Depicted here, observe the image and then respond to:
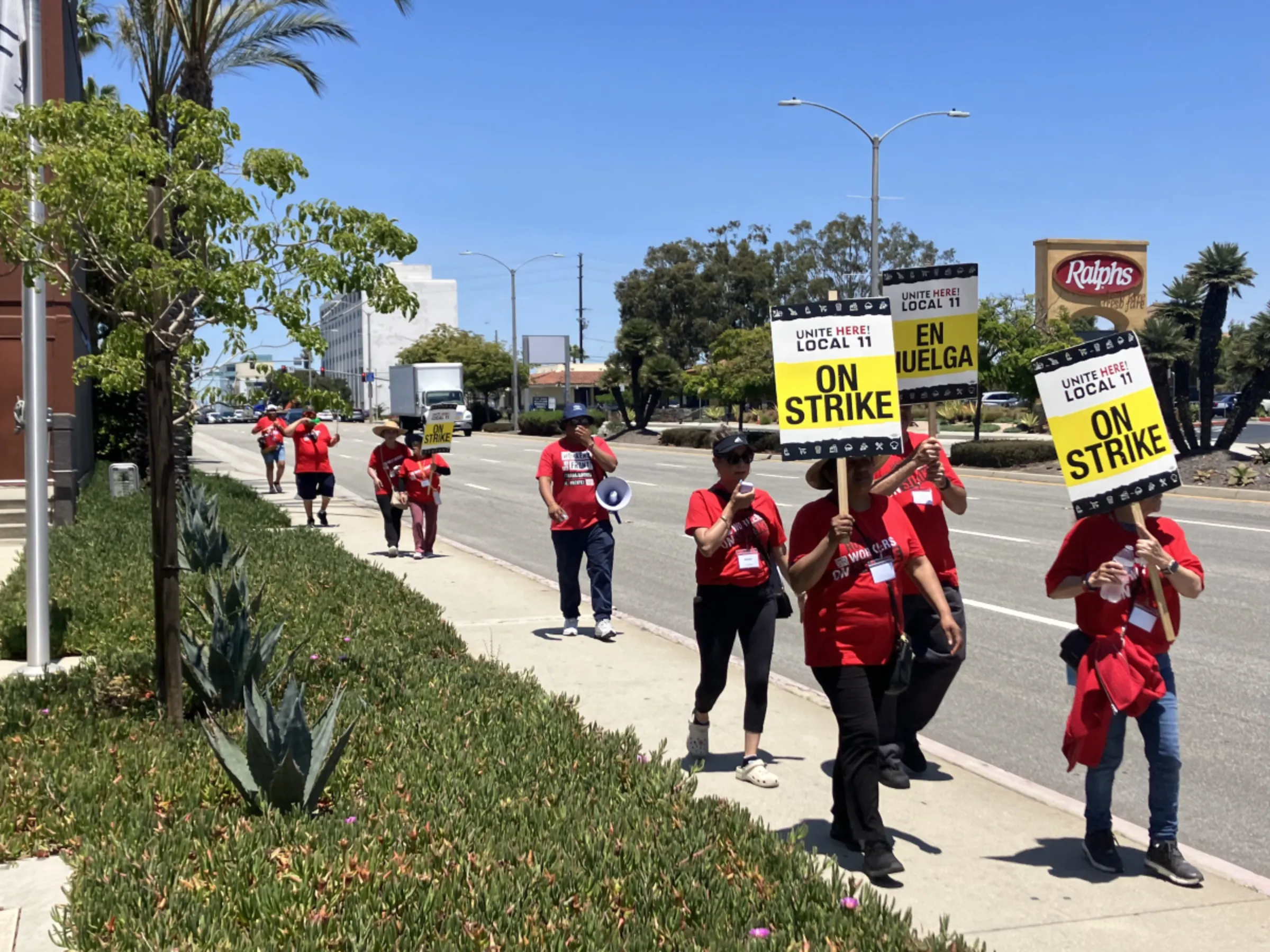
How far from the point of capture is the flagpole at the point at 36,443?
8094 millimetres

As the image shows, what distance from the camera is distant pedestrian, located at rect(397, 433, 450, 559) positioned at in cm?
1476

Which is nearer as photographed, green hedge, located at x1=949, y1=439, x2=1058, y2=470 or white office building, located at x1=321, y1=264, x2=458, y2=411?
green hedge, located at x1=949, y1=439, x2=1058, y2=470

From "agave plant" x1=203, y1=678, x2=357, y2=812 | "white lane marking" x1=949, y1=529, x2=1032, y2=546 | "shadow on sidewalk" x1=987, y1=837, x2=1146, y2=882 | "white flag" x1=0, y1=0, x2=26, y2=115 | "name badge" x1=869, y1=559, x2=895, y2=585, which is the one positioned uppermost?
"white flag" x1=0, y1=0, x2=26, y2=115

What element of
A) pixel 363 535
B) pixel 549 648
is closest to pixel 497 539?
pixel 363 535

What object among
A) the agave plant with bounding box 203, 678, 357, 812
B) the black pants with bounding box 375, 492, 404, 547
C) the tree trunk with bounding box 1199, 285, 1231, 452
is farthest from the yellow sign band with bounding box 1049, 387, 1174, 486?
the tree trunk with bounding box 1199, 285, 1231, 452

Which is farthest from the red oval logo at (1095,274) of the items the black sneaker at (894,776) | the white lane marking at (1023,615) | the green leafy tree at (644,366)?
the black sneaker at (894,776)

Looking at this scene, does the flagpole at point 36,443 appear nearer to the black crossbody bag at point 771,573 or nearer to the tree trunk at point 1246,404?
the black crossbody bag at point 771,573

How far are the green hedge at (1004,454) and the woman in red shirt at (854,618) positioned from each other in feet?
86.0

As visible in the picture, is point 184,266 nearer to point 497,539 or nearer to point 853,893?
point 853,893

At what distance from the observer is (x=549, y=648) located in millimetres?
9773

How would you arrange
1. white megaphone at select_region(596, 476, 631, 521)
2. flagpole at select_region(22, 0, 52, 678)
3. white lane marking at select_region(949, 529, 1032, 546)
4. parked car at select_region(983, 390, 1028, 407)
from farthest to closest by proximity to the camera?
1. parked car at select_region(983, 390, 1028, 407)
2. white lane marking at select_region(949, 529, 1032, 546)
3. white megaphone at select_region(596, 476, 631, 521)
4. flagpole at select_region(22, 0, 52, 678)

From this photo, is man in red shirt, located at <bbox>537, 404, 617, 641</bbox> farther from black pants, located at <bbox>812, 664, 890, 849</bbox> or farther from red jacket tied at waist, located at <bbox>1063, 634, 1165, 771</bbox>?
red jacket tied at waist, located at <bbox>1063, 634, 1165, 771</bbox>

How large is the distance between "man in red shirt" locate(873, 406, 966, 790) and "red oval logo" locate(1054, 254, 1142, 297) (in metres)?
46.1

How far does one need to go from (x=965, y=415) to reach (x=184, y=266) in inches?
2223
